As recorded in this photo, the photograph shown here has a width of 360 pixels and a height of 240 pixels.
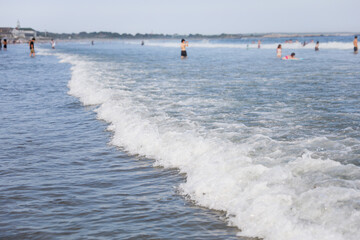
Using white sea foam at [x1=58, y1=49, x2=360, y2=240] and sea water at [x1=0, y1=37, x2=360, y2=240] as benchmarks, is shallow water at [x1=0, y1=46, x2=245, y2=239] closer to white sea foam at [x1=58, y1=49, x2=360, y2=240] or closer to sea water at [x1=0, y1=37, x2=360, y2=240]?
sea water at [x1=0, y1=37, x2=360, y2=240]

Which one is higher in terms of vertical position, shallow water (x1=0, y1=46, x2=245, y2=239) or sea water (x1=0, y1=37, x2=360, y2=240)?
sea water (x1=0, y1=37, x2=360, y2=240)

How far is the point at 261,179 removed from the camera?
6125 millimetres

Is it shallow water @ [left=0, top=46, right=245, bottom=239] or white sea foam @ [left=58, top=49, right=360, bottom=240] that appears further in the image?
shallow water @ [left=0, top=46, right=245, bottom=239]

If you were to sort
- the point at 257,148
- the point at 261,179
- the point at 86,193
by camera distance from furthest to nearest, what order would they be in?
the point at 257,148, the point at 86,193, the point at 261,179

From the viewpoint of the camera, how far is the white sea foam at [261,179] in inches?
188

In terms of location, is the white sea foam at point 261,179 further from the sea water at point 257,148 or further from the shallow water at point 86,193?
the shallow water at point 86,193

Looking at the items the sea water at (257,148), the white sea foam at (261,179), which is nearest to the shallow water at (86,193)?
the sea water at (257,148)

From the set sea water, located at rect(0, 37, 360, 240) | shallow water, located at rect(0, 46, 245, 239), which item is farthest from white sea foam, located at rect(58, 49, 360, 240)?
shallow water, located at rect(0, 46, 245, 239)

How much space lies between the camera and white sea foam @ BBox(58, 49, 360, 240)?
188 inches

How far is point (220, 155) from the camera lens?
7504mm

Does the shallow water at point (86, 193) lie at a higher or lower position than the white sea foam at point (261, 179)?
lower

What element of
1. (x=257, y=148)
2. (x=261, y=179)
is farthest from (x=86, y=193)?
(x=257, y=148)

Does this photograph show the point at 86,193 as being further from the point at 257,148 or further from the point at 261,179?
the point at 257,148

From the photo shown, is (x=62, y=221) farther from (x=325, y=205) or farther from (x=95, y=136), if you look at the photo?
(x=95, y=136)
